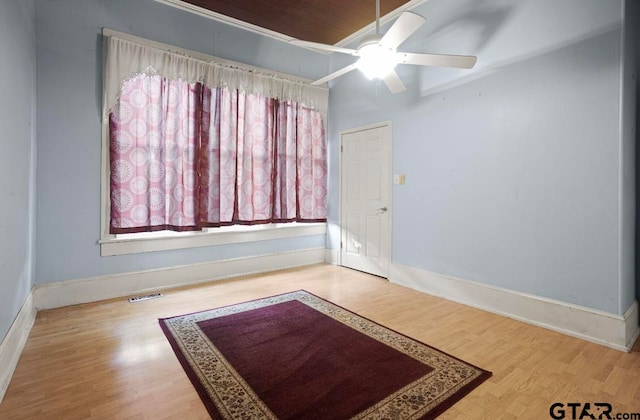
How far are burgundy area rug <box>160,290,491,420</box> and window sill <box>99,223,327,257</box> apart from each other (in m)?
1.09

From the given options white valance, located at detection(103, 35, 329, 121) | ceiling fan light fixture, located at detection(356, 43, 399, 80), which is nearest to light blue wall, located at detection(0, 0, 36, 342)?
white valance, located at detection(103, 35, 329, 121)

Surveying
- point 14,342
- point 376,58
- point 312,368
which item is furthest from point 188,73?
point 312,368

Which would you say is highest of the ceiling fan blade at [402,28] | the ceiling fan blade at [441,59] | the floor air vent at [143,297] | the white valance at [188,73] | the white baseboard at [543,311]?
the white valance at [188,73]

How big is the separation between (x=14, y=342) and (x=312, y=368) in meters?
1.97

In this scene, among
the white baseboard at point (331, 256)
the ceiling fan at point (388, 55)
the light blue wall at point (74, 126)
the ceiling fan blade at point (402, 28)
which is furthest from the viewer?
the white baseboard at point (331, 256)

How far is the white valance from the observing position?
10.5 feet

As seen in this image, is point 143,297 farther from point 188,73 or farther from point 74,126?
point 188,73

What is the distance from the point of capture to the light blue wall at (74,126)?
300 cm

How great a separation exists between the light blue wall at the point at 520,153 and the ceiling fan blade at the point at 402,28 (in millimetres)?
1289

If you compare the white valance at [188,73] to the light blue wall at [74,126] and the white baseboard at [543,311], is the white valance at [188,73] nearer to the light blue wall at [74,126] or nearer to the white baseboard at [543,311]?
the light blue wall at [74,126]

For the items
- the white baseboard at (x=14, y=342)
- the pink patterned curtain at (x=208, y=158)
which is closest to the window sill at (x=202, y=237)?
the pink patterned curtain at (x=208, y=158)

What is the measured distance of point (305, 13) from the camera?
378 centimetres

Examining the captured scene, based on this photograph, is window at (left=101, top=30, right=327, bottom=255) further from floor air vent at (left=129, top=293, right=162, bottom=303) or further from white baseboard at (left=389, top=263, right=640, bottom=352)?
white baseboard at (left=389, top=263, right=640, bottom=352)

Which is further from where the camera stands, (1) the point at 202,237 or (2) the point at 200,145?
(1) the point at 202,237
